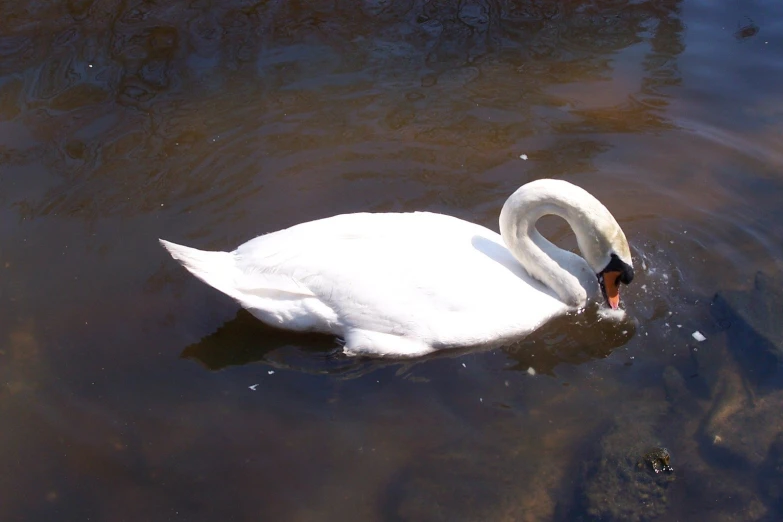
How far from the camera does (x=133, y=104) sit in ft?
24.6

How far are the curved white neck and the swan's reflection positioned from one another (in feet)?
0.70

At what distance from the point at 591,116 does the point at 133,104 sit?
4232 millimetres

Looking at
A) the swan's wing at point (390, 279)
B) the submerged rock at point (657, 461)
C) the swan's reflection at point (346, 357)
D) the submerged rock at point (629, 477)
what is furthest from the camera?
the swan's reflection at point (346, 357)

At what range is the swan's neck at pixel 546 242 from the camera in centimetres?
509

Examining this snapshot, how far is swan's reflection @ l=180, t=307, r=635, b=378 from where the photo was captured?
5211 millimetres

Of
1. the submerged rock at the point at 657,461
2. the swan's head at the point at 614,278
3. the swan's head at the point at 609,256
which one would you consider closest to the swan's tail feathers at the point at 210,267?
the swan's head at the point at 609,256

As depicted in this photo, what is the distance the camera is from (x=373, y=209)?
21.3 ft

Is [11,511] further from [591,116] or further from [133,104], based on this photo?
[591,116]

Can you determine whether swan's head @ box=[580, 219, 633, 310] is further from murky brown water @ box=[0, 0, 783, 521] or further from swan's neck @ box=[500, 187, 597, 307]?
murky brown water @ box=[0, 0, 783, 521]

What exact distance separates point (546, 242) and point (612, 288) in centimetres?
53

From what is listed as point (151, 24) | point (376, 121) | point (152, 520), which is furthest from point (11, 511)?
point (151, 24)

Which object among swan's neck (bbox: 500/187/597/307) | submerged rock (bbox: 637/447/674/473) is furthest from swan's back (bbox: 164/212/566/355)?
submerged rock (bbox: 637/447/674/473)

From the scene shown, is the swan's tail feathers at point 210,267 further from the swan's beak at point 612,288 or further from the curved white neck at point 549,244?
the swan's beak at point 612,288

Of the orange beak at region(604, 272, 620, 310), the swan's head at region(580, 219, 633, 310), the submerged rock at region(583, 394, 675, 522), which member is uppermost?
the swan's head at region(580, 219, 633, 310)
